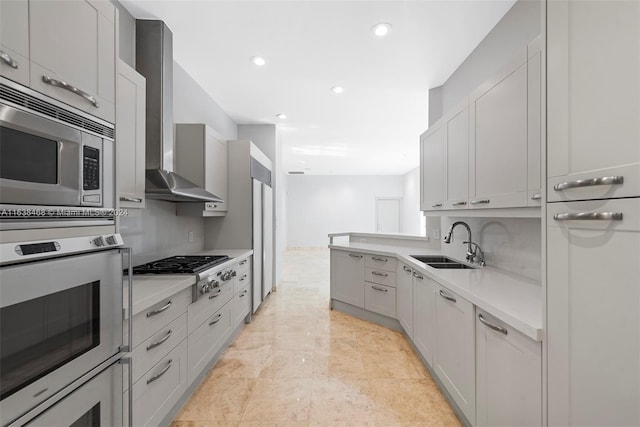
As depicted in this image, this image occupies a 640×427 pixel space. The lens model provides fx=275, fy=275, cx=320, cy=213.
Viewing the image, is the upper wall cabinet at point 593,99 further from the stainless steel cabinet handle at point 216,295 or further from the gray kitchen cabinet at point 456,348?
the stainless steel cabinet handle at point 216,295

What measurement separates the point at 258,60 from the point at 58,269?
98.7 inches

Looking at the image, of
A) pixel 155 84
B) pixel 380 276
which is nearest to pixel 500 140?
pixel 380 276

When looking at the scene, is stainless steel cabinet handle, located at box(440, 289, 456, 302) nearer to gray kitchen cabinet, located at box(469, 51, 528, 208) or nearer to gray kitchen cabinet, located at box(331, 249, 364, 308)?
gray kitchen cabinet, located at box(469, 51, 528, 208)

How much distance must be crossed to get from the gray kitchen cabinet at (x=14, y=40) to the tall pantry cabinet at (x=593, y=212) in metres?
1.78

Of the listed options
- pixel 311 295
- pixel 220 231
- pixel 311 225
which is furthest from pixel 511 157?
pixel 311 225

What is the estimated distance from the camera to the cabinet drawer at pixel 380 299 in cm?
308

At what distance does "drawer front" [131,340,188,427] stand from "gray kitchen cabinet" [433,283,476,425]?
1754 mm

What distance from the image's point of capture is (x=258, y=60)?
2.74m

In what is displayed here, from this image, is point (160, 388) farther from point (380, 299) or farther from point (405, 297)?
point (380, 299)

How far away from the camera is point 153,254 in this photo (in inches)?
96.9

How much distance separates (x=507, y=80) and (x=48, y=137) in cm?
223

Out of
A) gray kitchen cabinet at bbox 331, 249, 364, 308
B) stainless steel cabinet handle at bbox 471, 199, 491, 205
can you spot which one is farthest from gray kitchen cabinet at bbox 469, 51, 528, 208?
gray kitchen cabinet at bbox 331, 249, 364, 308

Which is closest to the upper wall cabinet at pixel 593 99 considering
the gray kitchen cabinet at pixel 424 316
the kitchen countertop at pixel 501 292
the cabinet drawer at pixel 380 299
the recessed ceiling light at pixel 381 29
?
the kitchen countertop at pixel 501 292

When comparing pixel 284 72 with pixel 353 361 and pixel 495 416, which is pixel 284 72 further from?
pixel 495 416
